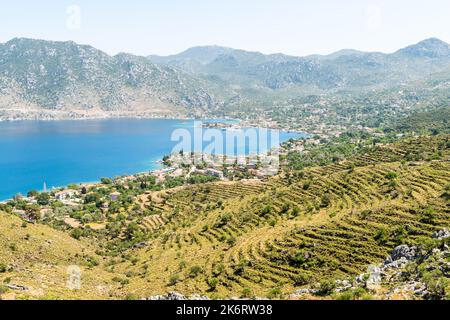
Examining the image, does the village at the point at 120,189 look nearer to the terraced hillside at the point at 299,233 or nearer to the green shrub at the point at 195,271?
the terraced hillside at the point at 299,233

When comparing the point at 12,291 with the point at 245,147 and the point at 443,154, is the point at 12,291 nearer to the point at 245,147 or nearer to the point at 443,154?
the point at 443,154

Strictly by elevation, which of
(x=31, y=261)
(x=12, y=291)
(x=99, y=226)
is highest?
(x=12, y=291)

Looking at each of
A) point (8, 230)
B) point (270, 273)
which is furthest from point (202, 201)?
point (270, 273)

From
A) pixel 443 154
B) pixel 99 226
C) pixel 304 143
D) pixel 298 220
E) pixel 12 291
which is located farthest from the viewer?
pixel 304 143

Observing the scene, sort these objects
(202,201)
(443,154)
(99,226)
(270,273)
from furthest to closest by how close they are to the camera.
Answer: (202,201) → (99,226) → (443,154) → (270,273)

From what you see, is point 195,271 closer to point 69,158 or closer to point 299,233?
point 299,233

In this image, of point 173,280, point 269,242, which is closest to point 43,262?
point 173,280

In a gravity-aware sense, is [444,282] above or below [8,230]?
above

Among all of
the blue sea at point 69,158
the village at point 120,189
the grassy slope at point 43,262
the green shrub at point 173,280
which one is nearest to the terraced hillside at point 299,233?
the green shrub at point 173,280
